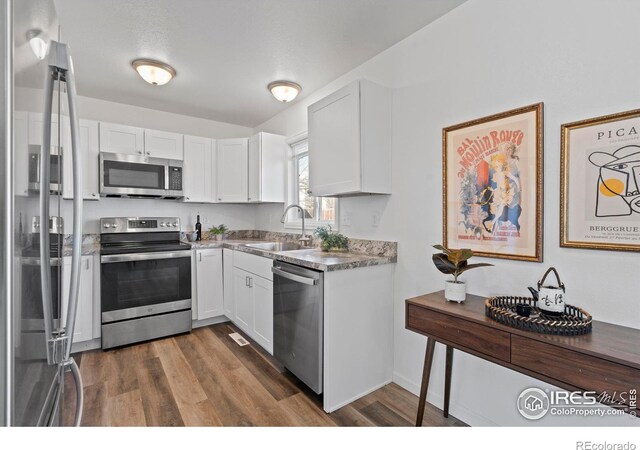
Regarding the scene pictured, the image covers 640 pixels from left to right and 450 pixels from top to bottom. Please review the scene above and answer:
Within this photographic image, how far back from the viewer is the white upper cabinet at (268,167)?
3.57 meters

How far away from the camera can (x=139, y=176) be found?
3234mm

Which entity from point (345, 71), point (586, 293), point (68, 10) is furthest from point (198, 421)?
point (345, 71)

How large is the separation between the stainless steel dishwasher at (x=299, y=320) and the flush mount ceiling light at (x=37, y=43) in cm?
155

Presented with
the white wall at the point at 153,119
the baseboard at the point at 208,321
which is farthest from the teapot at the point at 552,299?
the white wall at the point at 153,119

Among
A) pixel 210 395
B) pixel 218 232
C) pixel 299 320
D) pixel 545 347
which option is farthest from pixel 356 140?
pixel 218 232

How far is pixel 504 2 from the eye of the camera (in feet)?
5.48

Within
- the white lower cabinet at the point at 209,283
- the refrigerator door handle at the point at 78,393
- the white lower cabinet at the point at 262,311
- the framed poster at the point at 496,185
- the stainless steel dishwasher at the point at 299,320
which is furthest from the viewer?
the white lower cabinet at the point at 209,283

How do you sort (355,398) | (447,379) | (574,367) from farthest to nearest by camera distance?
1. (355,398)
2. (447,379)
3. (574,367)

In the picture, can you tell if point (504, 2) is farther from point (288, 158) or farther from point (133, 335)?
point (133, 335)

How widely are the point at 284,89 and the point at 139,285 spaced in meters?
2.35

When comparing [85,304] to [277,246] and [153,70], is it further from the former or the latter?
[153,70]

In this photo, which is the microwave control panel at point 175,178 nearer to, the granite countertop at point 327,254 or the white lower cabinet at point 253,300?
the granite countertop at point 327,254

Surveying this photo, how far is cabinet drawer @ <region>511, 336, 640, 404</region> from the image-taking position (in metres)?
0.98
